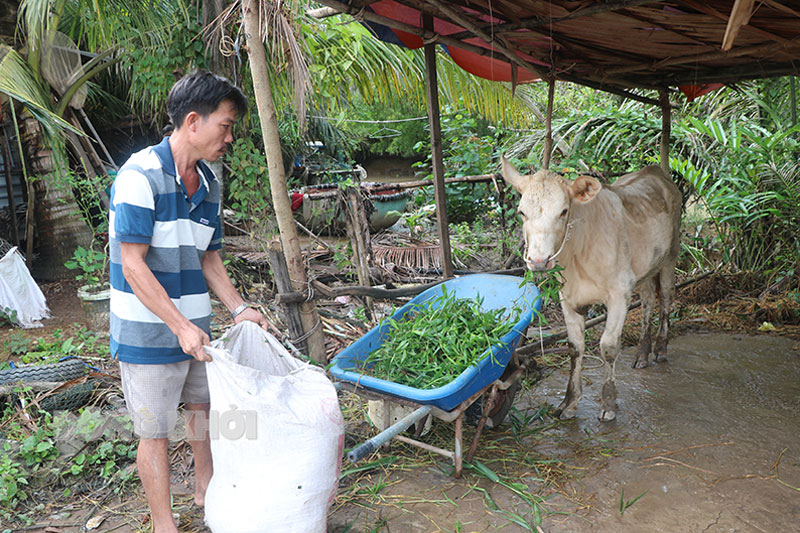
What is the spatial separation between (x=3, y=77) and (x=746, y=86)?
25.7 feet

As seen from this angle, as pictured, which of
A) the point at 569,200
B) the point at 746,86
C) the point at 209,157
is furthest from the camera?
the point at 746,86

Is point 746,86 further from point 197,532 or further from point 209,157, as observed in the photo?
point 197,532

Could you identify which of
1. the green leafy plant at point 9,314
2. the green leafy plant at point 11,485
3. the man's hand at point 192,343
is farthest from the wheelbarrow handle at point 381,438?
the green leafy plant at point 9,314

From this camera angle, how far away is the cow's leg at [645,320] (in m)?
4.61

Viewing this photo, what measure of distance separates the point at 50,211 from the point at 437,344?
600cm

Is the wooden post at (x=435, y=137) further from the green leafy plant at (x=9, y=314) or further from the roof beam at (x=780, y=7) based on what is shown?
the green leafy plant at (x=9, y=314)

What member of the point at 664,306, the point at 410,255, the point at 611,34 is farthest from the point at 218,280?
the point at 664,306

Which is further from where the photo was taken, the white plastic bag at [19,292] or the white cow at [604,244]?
the white plastic bag at [19,292]

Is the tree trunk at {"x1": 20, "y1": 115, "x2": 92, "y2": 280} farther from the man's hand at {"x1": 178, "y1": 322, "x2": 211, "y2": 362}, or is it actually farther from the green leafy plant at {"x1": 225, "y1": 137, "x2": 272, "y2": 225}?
the man's hand at {"x1": 178, "y1": 322, "x2": 211, "y2": 362}

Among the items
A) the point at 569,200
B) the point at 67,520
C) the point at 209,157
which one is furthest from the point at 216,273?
the point at 569,200

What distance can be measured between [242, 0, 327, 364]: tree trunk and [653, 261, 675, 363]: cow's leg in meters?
3.10

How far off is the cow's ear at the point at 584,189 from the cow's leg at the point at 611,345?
2.61 ft

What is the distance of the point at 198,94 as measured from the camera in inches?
83.3

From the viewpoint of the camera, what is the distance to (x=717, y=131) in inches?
227
